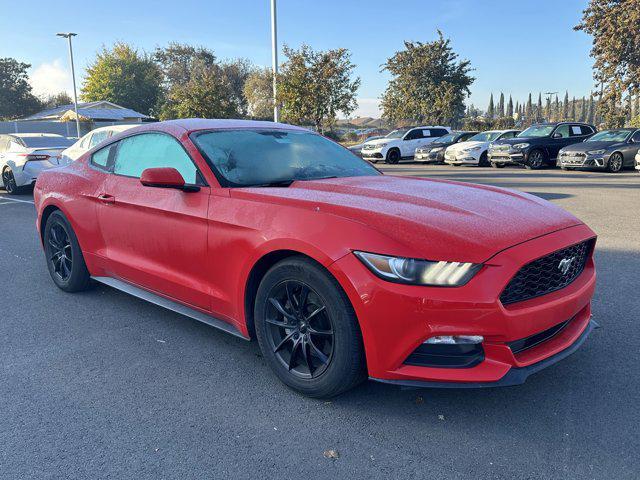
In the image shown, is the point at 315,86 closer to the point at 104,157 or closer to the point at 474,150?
the point at 474,150

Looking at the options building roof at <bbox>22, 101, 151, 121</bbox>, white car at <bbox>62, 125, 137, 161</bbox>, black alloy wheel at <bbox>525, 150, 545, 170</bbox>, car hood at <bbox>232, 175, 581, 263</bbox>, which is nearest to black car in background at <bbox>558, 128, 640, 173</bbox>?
black alloy wheel at <bbox>525, 150, 545, 170</bbox>

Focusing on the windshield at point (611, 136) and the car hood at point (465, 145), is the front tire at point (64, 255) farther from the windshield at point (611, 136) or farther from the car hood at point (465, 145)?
the car hood at point (465, 145)

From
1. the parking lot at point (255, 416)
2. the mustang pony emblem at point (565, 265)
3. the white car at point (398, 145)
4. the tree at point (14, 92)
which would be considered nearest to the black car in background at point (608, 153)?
the white car at point (398, 145)

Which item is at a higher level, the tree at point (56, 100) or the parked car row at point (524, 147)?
the tree at point (56, 100)

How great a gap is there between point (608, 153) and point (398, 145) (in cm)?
898

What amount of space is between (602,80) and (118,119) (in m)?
38.9

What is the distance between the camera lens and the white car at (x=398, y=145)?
23.2 metres

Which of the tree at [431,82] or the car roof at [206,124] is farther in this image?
the tree at [431,82]

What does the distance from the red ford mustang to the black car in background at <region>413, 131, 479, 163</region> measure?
18.5m

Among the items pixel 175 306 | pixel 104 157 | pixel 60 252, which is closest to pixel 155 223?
pixel 175 306

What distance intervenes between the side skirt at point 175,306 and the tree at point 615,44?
32.3 metres

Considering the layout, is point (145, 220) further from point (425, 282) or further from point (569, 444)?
point (569, 444)

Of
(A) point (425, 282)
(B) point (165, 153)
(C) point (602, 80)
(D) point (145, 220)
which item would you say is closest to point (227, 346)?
(D) point (145, 220)

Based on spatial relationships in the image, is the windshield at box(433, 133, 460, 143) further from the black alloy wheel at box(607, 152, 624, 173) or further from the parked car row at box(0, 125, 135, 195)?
the parked car row at box(0, 125, 135, 195)
